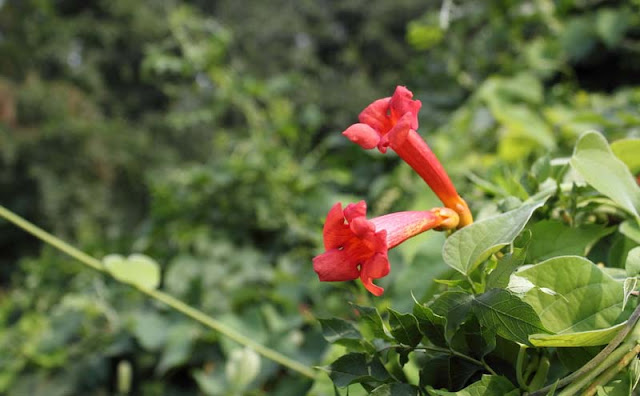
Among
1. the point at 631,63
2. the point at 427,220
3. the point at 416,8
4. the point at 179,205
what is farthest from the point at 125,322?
the point at 416,8

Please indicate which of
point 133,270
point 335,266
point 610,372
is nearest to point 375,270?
point 335,266

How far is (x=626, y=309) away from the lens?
1.06ft

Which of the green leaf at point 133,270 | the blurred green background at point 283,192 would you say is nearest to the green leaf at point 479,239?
the blurred green background at point 283,192

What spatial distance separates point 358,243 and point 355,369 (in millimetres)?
80

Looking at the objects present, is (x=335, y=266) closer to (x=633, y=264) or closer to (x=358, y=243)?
(x=358, y=243)

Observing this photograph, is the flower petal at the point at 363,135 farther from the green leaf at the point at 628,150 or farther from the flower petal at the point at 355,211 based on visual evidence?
the green leaf at the point at 628,150

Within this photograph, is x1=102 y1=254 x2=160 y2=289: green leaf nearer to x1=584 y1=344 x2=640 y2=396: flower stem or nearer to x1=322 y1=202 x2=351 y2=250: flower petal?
x1=322 y1=202 x2=351 y2=250: flower petal

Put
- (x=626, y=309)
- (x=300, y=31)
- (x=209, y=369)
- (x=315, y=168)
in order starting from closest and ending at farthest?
1. (x=626, y=309)
2. (x=209, y=369)
3. (x=315, y=168)
4. (x=300, y=31)

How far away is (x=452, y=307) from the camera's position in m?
0.32

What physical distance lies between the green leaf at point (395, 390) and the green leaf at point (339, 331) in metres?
0.05

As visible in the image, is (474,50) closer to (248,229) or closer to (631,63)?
(631,63)

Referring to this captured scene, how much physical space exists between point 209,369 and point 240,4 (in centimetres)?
1281

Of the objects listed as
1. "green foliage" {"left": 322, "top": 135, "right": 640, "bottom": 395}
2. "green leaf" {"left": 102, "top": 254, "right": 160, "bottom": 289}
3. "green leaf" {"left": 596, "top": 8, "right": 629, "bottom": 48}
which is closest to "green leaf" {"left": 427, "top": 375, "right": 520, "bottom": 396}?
"green foliage" {"left": 322, "top": 135, "right": 640, "bottom": 395}

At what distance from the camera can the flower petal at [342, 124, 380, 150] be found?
364 mm
